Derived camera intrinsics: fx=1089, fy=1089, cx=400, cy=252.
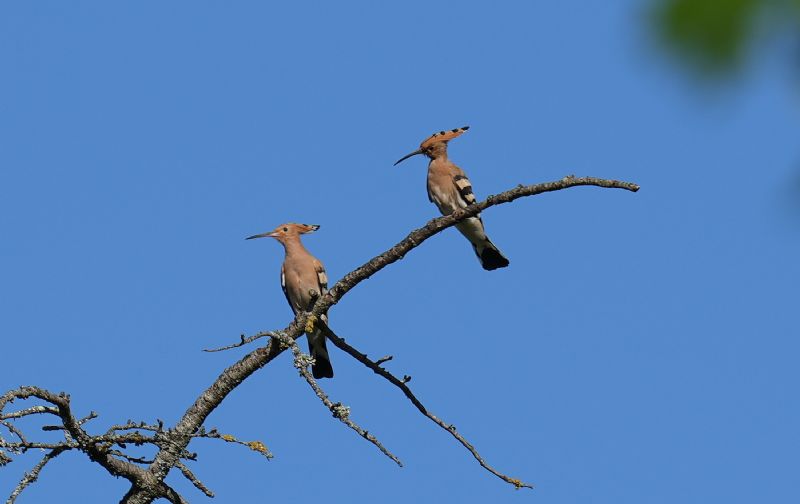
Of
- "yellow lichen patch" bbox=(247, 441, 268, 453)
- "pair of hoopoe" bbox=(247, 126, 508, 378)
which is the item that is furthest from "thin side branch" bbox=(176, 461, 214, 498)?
"pair of hoopoe" bbox=(247, 126, 508, 378)

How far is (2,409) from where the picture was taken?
3.51 metres

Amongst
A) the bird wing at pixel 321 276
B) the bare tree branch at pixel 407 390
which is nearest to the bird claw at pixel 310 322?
the bare tree branch at pixel 407 390

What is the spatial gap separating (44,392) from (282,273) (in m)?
4.84

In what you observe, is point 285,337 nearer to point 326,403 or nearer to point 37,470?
point 326,403

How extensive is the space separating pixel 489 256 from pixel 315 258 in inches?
54.6

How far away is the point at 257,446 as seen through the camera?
160 inches

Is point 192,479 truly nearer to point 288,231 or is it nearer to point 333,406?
point 333,406

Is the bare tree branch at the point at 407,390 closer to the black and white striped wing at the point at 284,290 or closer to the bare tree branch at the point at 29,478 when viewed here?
the bare tree branch at the point at 29,478

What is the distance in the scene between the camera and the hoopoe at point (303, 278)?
8.35 meters

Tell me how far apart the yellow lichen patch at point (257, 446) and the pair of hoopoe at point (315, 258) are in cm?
403

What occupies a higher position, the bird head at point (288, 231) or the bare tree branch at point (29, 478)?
the bird head at point (288, 231)

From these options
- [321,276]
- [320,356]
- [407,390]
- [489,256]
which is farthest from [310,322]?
[489,256]

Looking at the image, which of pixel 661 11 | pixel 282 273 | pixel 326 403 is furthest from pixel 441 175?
pixel 661 11

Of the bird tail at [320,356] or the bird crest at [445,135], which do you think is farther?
the bird crest at [445,135]
